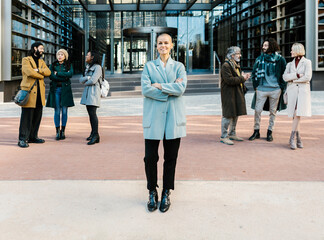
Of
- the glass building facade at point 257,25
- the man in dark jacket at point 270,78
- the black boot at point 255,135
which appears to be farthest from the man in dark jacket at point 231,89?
the glass building facade at point 257,25

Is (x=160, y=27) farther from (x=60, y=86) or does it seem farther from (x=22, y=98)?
(x=22, y=98)

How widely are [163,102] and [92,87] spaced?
150 inches

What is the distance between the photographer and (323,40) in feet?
56.5

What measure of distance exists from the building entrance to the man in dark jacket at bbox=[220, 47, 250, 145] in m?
18.0

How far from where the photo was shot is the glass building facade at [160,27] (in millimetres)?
20203

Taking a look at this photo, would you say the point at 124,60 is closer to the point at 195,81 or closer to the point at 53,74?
the point at 195,81

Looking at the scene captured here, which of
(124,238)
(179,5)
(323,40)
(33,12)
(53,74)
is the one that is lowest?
(124,238)

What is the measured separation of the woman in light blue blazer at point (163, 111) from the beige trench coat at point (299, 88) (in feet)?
11.4

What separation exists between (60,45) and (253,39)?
39.9 ft

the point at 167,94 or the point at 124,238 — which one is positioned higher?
the point at 167,94

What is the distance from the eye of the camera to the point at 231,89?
696 centimetres

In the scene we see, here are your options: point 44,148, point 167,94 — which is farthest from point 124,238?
point 44,148

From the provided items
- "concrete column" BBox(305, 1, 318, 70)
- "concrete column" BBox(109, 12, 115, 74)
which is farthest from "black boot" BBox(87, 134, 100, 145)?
"concrete column" BBox(109, 12, 115, 74)

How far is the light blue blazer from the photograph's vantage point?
3570 mm
